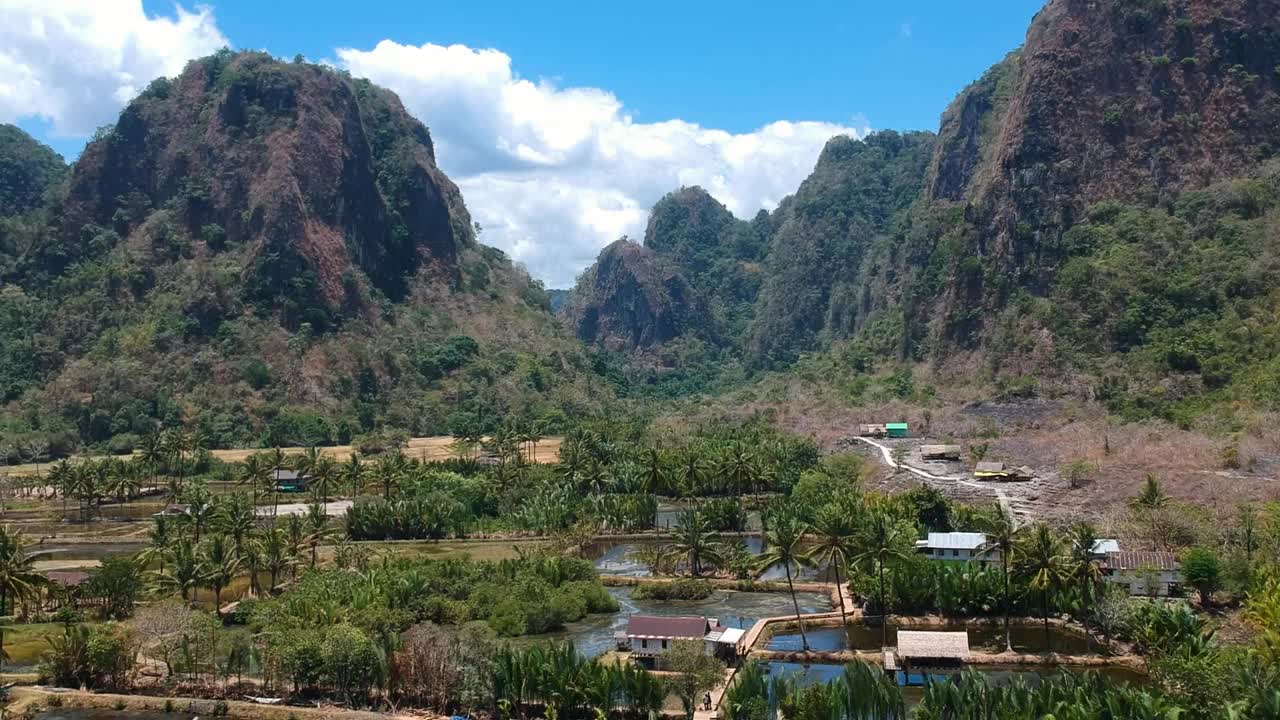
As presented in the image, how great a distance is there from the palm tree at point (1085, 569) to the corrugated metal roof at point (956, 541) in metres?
11.7

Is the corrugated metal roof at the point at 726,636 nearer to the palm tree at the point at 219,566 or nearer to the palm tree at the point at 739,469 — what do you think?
the palm tree at the point at 219,566

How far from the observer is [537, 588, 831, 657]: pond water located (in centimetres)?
5519

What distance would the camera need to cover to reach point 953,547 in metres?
65.1

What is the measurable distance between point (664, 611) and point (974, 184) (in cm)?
15066

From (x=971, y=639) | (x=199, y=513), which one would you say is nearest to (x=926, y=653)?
(x=971, y=639)

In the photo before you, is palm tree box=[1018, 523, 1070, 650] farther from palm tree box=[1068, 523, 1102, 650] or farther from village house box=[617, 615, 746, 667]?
village house box=[617, 615, 746, 667]

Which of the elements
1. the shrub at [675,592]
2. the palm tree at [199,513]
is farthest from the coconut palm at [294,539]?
the shrub at [675,592]

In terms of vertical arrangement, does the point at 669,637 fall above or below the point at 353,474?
below

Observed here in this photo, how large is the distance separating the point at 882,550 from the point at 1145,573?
14.2 m

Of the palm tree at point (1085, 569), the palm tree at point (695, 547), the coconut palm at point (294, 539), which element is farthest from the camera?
the palm tree at point (695, 547)

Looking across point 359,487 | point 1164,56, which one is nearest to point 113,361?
point 359,487

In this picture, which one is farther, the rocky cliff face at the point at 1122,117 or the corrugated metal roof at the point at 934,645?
the rocky cliff face at the point at 1122,117

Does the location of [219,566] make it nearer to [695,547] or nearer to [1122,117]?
[695,547]

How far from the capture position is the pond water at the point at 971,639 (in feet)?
167
